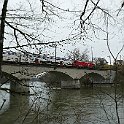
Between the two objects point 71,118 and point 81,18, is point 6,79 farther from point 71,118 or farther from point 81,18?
point 71,118

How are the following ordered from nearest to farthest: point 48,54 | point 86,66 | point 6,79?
1. point 6,79
2. point 48,54
3. point 86,66

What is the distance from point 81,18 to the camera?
3.55 meters

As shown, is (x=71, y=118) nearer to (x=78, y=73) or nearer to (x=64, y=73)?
(x=64, y=73)

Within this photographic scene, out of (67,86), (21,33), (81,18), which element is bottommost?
(67,86)

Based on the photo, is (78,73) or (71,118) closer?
(71,118)

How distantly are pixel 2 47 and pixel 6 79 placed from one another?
1.34ft

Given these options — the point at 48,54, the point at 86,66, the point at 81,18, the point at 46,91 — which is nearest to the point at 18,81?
the point at 48,54

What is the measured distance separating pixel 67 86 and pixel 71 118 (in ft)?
121

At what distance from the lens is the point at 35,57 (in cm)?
337

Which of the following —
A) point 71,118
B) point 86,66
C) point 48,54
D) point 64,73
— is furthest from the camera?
point 86,66

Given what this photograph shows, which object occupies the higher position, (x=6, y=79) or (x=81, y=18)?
(x=81, y=18)

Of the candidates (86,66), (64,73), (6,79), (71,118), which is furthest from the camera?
(86,66)

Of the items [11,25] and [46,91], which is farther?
[46,91]

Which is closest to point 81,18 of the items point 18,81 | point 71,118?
point 18,81
